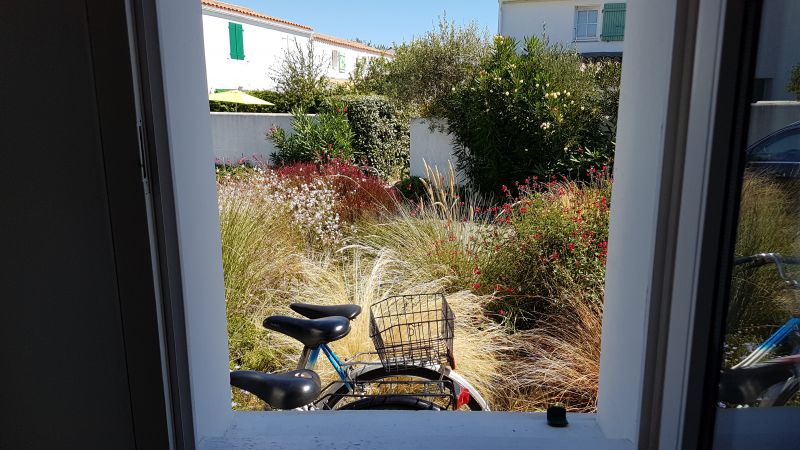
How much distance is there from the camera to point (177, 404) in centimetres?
95

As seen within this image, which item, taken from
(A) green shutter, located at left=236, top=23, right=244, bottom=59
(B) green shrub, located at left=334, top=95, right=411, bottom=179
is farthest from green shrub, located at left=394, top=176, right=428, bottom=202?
(A) green shutter, located at left=236, top=23, right=244, bottom=59

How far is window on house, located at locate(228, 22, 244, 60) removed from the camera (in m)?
17.6

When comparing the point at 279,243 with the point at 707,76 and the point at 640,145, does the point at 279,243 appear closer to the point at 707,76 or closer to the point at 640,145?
the point at 640,145

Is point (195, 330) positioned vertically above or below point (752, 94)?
below

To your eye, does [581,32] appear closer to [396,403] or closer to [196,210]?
[396,403]

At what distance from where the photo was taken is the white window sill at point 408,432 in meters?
1.26

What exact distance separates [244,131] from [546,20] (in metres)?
10.9

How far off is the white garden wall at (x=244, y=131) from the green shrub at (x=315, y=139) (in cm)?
173

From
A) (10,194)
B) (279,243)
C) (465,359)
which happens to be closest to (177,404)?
(10,194)

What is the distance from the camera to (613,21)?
1795 centimetres

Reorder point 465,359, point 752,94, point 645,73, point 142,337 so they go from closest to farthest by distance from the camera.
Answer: point 752,94
point 142,337
point 645,73
point 465,359

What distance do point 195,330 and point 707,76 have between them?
1016 millimetres

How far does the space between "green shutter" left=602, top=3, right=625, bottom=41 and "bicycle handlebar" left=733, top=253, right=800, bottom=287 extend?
19110 millimetres

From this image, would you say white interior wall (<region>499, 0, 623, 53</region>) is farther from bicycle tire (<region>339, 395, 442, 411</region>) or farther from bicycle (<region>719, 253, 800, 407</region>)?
bicycle (<region>719, 253, 800, 407</region>)
